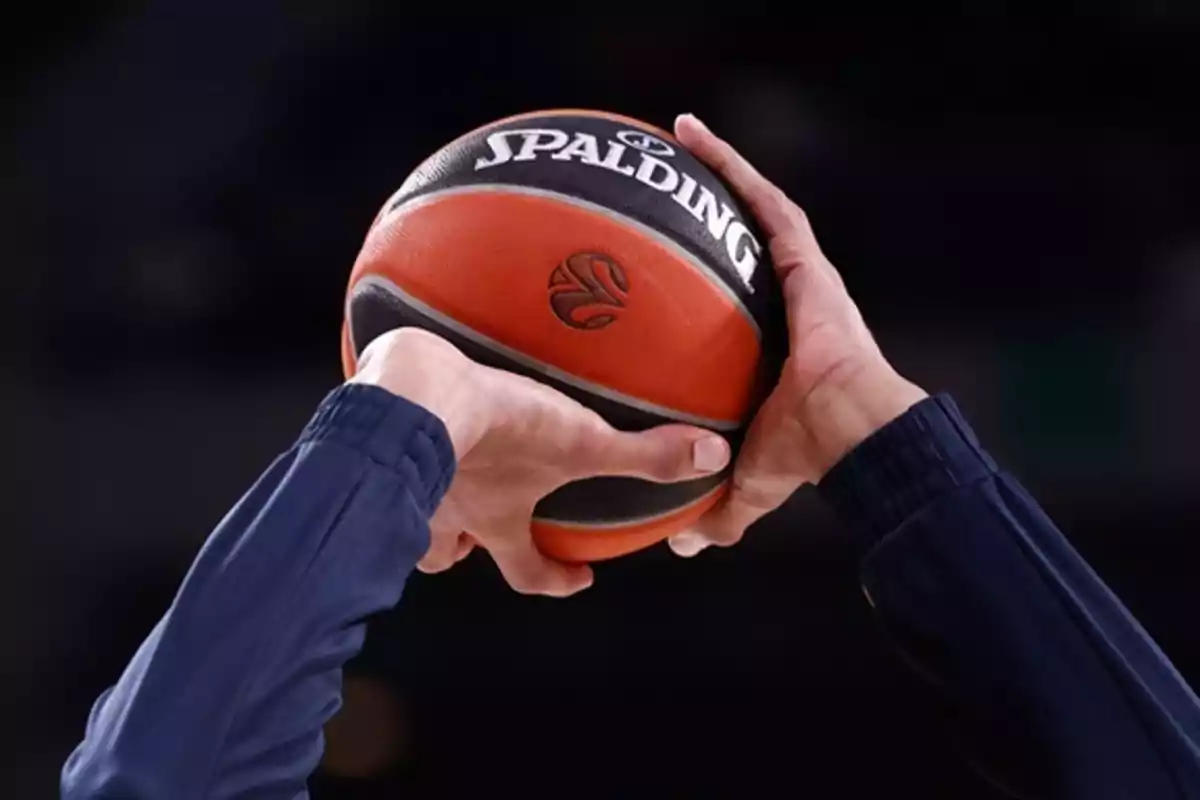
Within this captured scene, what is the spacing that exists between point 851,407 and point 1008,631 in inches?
6.8

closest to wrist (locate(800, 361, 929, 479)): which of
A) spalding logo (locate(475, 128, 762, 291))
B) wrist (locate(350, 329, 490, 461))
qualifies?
spalding logo (locate(475, 128, 762, 291))

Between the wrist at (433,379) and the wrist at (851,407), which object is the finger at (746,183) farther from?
the wrist at (433,379)

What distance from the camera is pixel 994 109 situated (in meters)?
2.04

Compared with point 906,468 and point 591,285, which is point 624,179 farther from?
point 906,468

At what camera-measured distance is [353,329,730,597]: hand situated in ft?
2.22

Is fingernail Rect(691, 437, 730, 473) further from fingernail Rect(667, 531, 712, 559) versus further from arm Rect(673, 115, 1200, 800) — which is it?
fingernail Rect(667, 531, 712, 559)

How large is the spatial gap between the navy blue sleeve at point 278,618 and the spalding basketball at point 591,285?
15 cm

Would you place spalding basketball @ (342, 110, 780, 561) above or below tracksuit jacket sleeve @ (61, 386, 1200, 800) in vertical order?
above

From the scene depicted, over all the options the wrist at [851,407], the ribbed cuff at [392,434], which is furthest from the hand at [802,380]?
the ribbed cuff at [392,434]

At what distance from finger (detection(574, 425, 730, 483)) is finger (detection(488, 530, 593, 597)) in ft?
0.33

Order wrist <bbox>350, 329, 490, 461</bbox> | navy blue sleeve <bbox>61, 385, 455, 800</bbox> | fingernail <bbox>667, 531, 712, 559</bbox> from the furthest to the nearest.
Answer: fingernail <bbox>667, 531, 712, 559</bbox>, wrist <bbox>350, 329, 490, 461</bbox>, navy blue sleeve <bbox>61, 385, 455, 800</bbox>

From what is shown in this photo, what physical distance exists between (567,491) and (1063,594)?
318mm

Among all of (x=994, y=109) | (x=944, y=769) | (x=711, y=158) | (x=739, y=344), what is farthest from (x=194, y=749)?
(x=994, y=109)

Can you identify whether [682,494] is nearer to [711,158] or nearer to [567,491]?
[567,491]
